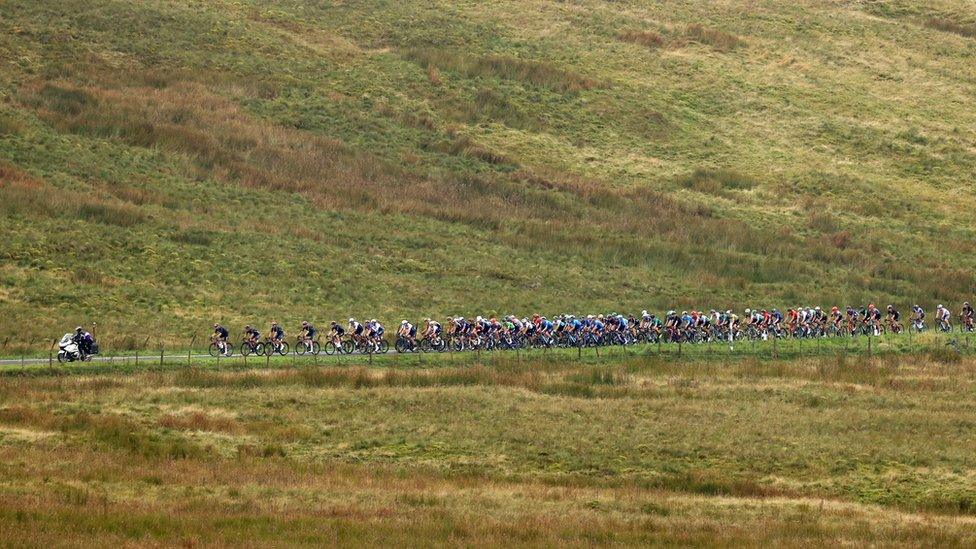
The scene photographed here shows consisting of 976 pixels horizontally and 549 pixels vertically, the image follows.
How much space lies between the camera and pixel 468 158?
11181cm

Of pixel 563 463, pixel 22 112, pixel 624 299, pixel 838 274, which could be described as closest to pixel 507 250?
pixel 624 299

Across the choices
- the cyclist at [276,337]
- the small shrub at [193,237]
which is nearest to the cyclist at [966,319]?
the cyclist at [276,337]

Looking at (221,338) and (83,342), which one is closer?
(83,342)

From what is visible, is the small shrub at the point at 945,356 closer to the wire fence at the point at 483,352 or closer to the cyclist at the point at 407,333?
the wire fence at the point at 483,352

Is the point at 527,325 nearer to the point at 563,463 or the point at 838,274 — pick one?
Result: the point at 563,463

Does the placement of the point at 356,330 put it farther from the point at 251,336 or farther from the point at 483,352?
the point at 483,352

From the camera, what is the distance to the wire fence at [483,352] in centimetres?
5556

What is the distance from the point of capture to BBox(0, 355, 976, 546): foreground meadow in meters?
31.0

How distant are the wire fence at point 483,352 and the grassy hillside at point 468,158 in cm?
569

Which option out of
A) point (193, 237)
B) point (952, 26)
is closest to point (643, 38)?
point (952, 26)

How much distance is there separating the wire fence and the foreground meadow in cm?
318

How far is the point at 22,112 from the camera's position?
98.4m

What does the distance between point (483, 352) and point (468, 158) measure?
5094 centimetres

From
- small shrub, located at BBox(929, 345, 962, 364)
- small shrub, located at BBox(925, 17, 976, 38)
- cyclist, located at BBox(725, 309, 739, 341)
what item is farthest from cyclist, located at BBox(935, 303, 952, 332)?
small shrub, located at BBox(925, 17, 976, 38)
